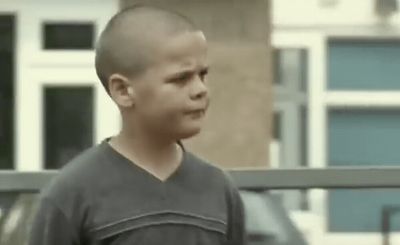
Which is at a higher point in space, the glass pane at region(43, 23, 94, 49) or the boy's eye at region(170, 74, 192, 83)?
the boy's eye at region(170, 74, 192, 83)

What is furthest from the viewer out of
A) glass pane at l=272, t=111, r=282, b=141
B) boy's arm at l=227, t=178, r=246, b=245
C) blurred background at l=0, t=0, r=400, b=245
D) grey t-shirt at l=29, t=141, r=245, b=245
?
glass pane at l=272, t=111, r=282, b=141

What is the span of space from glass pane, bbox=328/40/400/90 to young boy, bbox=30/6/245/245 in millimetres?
6878

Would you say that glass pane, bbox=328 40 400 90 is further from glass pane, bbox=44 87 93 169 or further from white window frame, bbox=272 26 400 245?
glass pane, bbox=44 87 93 169

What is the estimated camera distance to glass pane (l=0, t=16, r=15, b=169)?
9398mm

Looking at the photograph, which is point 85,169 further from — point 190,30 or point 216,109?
point 216,109

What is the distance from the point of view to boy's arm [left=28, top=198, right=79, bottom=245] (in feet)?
A: 8.42

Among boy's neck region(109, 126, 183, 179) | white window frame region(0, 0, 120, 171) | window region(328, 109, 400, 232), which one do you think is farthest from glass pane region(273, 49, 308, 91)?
boy's neck region(109, 126, 183, 179)

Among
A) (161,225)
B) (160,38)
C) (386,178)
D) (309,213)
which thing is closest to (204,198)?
(161,225)

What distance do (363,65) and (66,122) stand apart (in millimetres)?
1899

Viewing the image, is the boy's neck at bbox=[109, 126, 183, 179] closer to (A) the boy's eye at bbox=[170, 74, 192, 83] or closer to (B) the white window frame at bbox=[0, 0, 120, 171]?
(A) the boy's eye at bbox=[170, 74, 192, 83]

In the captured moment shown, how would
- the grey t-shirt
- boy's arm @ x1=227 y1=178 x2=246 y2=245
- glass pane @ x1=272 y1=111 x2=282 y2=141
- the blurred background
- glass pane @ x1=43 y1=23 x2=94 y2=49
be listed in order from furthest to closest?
glass pane @ x1=272 y1=111 x2=282 y2=141
glass pane @ x1=43 y1=23 x2=94 y2=49
the blurred background
boy's arm @ x1=227 y1=178 x2=246 y2=245
the grey t-shirt

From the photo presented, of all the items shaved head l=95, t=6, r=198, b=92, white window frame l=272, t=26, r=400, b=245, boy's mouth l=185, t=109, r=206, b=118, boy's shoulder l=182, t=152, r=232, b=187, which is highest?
shaved head l=95, t=6, r=198, b=92

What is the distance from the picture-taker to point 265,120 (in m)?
9.55

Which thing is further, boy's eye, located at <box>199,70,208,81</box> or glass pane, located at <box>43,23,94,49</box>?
glass pane, located at <box>43,23,94,49</box>
